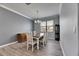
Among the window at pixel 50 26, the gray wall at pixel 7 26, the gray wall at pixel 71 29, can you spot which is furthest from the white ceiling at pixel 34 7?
the window at pixel 50 26

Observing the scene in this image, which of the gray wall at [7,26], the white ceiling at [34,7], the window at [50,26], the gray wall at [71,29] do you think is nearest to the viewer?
the gray wall at [71,29]

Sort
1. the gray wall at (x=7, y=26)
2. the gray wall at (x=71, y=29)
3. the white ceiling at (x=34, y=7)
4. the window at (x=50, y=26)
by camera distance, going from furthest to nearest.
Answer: the window at (x=50, y=26), the gray wall at (x=7, y=26), the white ceiling at (x=34, y=7), the gray wall at (x=71, y=29)

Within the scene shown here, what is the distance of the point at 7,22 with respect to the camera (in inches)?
194

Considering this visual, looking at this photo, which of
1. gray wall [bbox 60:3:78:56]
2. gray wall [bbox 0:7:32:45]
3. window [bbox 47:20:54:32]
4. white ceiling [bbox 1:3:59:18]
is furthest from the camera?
window [bbox 47:20:54:32]

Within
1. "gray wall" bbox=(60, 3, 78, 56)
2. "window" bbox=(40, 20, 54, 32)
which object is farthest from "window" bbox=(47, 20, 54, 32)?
"gray wall" bbox=(60, 3, 78, 56)

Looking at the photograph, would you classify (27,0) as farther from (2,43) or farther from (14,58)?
(2,43)

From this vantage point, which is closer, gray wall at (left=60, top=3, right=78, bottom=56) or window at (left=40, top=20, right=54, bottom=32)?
gray wall at (left=60, top=3, right=78, bottom=56)

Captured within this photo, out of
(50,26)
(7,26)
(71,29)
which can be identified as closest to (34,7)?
(7,26)

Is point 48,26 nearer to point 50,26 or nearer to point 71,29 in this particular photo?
point 50,26

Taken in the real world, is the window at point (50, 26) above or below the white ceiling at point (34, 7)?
below

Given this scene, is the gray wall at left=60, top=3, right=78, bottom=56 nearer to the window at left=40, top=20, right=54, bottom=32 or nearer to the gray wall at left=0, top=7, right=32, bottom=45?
the gray wall at left=0, top=7, right=32, bottom=45

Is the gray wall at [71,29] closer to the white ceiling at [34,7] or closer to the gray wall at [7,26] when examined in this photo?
the white ceiling at [34,7]

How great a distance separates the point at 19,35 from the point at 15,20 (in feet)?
3.66

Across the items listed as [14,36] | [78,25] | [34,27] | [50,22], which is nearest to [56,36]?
[50,22]
